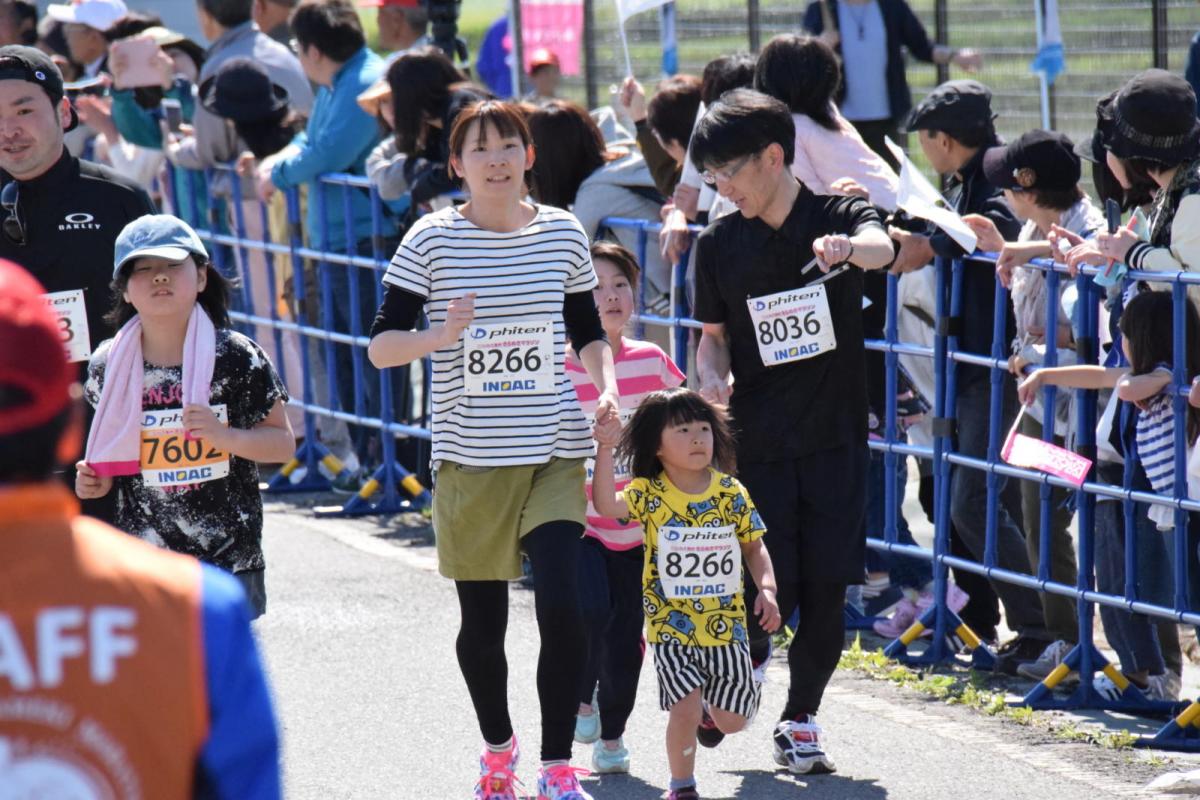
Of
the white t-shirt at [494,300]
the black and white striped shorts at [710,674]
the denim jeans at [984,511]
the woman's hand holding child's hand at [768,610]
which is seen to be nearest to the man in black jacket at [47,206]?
the white t-shirt at [494,300]

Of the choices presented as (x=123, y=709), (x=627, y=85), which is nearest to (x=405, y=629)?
(x=627, y=85)

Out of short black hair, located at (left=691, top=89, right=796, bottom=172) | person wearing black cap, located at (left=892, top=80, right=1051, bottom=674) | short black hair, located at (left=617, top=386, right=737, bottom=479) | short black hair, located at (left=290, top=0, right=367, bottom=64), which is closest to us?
short black hair, located at (left=617, top=386, right=737, bottom=479)

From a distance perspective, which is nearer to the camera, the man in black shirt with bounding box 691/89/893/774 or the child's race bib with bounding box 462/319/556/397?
the child's race bib with bounding box 462/319/556/397

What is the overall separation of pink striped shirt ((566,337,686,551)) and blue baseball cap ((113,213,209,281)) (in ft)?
4.48

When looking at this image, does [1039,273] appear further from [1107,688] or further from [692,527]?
[692,527]

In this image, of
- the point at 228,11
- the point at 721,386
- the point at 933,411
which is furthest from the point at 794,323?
the point at 228,11

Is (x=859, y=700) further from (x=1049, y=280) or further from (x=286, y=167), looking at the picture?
(x=286, y=167)

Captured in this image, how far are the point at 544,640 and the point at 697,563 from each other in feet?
1.52

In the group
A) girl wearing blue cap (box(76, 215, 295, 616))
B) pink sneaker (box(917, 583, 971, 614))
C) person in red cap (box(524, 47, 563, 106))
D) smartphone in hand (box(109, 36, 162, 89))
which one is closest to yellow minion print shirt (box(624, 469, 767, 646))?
girl wearing blue cap (box(76, 215, 295, 616))

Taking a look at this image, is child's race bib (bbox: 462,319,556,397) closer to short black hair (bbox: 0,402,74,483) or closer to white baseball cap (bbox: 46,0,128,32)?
short black hair (bbox: 0,402,74,483)

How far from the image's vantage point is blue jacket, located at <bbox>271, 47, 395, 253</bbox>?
983 cm

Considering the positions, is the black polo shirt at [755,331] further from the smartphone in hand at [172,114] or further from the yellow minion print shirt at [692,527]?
the smartphone in hand at [172,114]

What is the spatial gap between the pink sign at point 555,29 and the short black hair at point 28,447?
35.0 feet

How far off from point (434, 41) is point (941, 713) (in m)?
5.59
